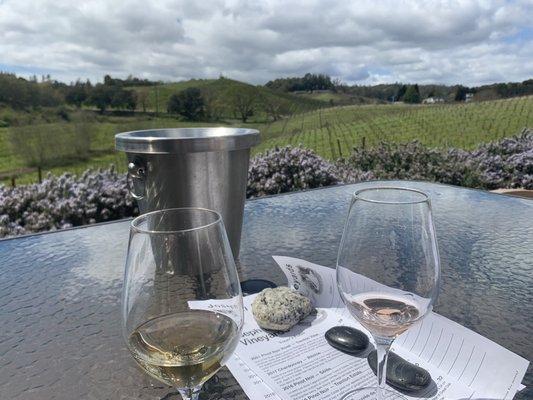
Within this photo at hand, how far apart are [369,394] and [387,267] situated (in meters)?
0.26

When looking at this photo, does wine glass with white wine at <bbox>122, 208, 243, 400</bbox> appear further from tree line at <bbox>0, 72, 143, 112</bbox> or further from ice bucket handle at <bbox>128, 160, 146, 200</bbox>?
tree line at <bbox>0, 72, 143, 112</bbox>

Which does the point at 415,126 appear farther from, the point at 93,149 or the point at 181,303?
the point at 181,303

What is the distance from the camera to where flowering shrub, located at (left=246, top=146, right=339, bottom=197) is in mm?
4523

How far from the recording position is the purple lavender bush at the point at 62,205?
336 centimetres

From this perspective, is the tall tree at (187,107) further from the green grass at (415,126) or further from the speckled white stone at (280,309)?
the speckled white stone at (280,309)

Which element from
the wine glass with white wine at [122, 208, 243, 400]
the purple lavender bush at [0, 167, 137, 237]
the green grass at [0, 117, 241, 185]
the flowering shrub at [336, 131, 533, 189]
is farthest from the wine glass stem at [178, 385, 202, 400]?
the green grass at [0, 117, 241, 185]

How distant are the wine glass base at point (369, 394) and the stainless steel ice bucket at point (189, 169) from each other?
0.71 metres

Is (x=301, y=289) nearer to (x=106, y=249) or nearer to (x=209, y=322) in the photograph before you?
(x=209, y=322)

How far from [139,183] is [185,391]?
79 centimetres

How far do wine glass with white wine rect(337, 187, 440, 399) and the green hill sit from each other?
32170 millimetres

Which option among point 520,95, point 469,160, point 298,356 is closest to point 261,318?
point 298,356

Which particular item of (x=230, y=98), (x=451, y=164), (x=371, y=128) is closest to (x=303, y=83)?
(x=230, y=98)

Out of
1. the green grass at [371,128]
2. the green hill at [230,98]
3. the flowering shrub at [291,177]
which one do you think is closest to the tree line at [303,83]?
the green hill at [230,98]

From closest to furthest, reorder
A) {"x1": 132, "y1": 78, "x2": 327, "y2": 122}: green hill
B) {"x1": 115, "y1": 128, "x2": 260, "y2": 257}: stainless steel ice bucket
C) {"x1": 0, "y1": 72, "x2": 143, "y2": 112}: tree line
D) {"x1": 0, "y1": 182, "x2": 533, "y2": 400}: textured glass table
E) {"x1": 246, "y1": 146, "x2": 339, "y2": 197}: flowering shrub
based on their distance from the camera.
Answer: {"x1": 0, "y1": 182, "x2": 533, "y2": 400}: textured glass table
{"x1": 115, "y1": 128, "x2": 260, "y2": 257}: stainless steel ice bucket
{"x1": 246, "y1": 146, "x2": 339, "y2": 197}: flowering shrub
{"x1": 0, "y1": 72, "x2": 143, "y2": 112}: tree line
{"x1": 132, "y1": 78, "x2": 327, "y2": 122}: green hill
